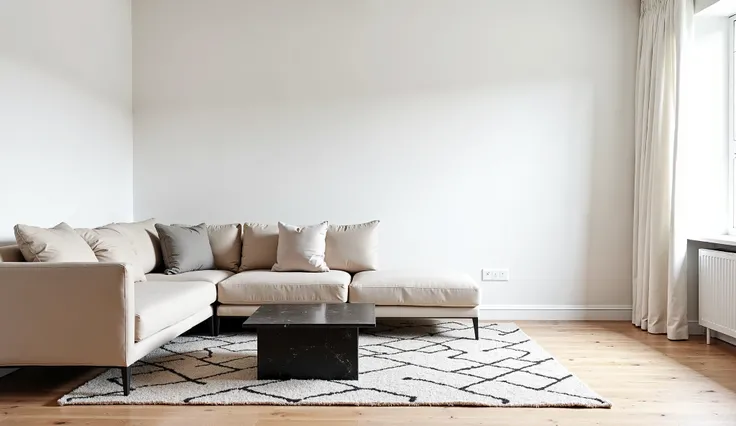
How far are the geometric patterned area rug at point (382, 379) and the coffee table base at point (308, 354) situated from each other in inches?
2.1

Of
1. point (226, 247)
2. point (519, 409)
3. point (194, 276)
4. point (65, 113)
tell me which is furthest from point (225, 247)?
point (519, 409)

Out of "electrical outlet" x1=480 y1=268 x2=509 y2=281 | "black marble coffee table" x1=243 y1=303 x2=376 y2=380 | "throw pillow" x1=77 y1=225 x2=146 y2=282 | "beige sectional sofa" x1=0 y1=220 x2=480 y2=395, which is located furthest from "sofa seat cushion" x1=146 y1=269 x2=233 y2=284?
"electrical outlet" x1=480 y1=268 x2=509 y2=281

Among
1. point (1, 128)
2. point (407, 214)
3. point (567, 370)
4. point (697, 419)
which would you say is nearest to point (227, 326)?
point (407, 214)

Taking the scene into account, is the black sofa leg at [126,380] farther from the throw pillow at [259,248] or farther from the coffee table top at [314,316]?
the throw pillow at [259,248]

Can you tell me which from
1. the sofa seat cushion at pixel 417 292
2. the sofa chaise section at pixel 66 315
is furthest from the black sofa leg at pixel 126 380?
the sofa seat cushion at pixel 417 292

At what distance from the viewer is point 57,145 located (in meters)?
4.45

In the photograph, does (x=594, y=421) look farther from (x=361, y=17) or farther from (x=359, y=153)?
(x=361, y=17)

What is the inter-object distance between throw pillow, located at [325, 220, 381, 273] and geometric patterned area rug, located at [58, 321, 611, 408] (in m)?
0.76

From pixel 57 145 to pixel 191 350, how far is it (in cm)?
167

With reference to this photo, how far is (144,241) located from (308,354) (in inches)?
79.2

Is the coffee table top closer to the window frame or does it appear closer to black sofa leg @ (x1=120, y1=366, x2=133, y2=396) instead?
black sofa leg @ (x1=120, y1=366, x2=133, y2=396)

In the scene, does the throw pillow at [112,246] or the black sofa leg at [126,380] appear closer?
the black sofa leg at [126,380]

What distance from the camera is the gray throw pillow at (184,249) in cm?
494

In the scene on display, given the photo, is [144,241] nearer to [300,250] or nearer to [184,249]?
[184,249]
